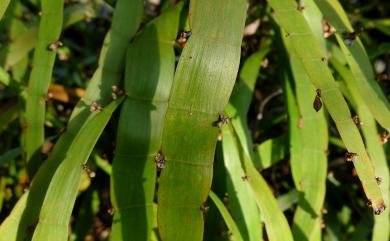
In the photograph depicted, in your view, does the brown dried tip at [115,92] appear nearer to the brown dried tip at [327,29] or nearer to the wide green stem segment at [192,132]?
the wide green stem segment at [192,132]

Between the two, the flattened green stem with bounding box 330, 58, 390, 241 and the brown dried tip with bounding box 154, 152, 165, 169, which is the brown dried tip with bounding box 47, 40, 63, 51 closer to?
the brown dried tip with bounding box 154, 152, 165, 169

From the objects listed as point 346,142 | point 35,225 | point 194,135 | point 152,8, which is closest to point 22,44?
point 152,8

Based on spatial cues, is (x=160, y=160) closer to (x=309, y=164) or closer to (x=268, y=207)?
(x=268, y=207)

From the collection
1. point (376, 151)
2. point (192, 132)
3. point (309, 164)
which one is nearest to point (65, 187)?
point (192, 132)

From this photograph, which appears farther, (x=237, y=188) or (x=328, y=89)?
(x=237, y=188)

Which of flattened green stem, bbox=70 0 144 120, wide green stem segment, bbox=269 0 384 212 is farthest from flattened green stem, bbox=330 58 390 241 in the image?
flattened green stem, bbox=70 0 144 120

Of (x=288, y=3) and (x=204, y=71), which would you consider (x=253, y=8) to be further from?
(x=204, y=71)
